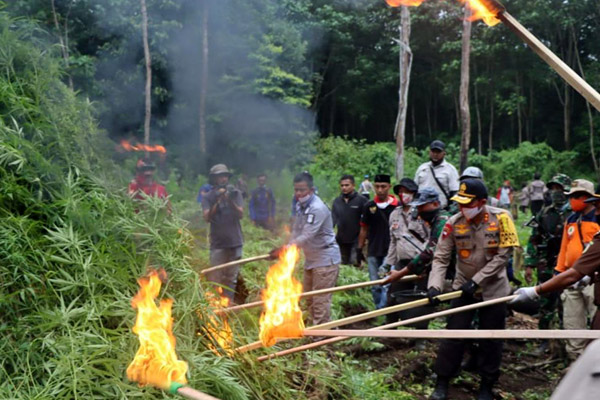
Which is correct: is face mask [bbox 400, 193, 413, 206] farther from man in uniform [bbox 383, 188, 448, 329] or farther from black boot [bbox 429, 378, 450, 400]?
black boot [bbox 429, 378, 450, 400]

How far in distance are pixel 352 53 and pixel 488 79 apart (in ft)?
24.8

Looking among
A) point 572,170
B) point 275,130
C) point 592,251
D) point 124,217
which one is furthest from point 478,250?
point 572,170

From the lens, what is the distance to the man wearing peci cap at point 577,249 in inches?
216

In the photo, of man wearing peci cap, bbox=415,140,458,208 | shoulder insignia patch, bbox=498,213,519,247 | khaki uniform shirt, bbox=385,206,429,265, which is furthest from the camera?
man wearing peci cap, bbox=415,140,458,208

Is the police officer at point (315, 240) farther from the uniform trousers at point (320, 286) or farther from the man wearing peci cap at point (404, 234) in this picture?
the man wearing peci cap at point (404, 234)

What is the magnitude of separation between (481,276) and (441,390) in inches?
41.7

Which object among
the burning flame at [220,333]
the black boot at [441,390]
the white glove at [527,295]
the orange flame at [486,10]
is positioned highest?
the orange flame at [486,10]

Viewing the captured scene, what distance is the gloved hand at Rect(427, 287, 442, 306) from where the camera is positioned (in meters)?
4.89

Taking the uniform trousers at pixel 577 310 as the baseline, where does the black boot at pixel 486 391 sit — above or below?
below

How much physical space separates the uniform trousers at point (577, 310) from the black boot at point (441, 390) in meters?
1.49

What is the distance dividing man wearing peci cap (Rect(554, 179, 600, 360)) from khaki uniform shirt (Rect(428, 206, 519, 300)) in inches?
29.7

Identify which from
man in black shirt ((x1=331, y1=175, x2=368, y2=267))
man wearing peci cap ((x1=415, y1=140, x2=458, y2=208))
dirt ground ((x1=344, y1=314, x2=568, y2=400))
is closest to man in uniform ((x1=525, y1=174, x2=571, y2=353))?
dirt ground ((x1=344, y1=314, x2=568, y2=400))

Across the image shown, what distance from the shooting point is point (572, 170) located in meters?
26.4

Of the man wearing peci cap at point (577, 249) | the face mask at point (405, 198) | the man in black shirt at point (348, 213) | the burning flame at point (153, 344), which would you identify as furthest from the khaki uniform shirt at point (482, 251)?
the man in black shirt at point (348, 213)
